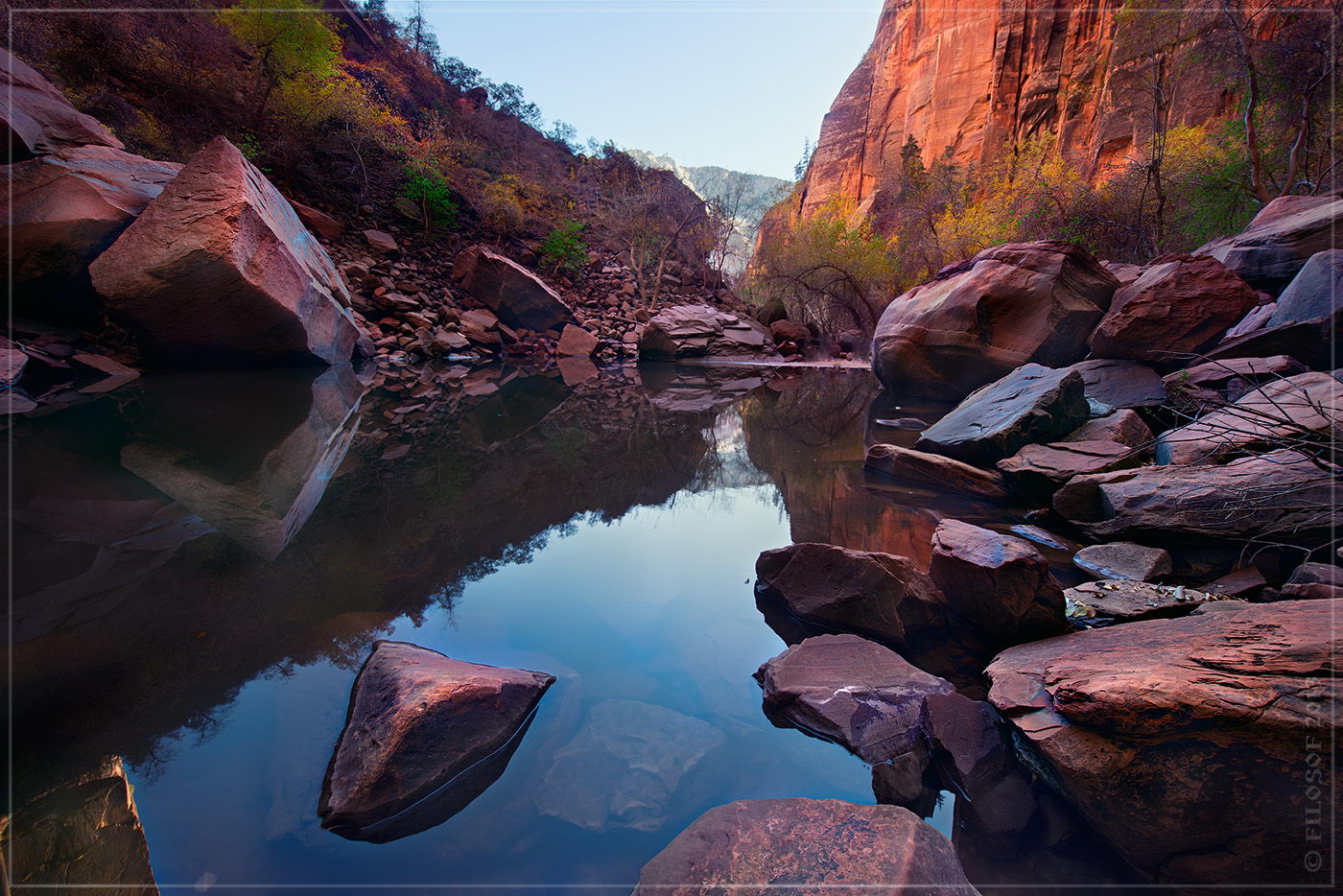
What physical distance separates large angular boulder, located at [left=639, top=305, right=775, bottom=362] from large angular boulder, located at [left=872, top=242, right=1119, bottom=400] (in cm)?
941

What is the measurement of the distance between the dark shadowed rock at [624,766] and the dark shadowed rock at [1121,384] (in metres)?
5.59

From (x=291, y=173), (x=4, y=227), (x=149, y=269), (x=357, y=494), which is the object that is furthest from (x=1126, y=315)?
(x=291, y=173)

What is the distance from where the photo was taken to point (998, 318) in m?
8.02

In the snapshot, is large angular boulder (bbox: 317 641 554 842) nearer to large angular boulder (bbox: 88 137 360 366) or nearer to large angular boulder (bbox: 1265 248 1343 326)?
large angular boulder (bbox: 1265 248 1343 326)

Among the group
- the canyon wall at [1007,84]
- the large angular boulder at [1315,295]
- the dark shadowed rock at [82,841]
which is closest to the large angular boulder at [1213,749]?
the dark shadowed rock at [82,841]

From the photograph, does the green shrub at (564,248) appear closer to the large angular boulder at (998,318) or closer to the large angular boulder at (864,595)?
the large angular boulder at (998,318)

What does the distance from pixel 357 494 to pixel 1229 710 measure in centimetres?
456

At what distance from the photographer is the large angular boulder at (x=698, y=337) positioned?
17.8 meters

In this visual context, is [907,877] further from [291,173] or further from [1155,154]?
[291,173]

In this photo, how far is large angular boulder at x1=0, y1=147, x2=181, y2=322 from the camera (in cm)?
718

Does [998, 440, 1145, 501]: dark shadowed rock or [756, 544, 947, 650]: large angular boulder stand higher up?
[998, 440, 1145, 501]: dark shadowed rock

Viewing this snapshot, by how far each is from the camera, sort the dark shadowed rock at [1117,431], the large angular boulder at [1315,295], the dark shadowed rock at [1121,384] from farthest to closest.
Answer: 1. the dark shadowed rock at [1121,384]
2. the large angular boulder at [1315,295]
3. the dark shadowed rock at [1117,431]

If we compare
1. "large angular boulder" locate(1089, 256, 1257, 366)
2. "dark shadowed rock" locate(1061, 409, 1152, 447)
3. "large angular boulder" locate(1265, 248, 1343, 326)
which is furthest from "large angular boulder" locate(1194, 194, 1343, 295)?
"dark shadowed rock" locate(1061, 409, 1152, 447)

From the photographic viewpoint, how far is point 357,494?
152 inches
